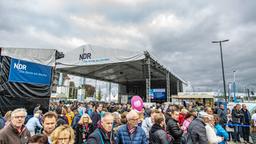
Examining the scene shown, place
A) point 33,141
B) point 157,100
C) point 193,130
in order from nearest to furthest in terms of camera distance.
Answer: point 33,141 → point 193,130 → point 157,100

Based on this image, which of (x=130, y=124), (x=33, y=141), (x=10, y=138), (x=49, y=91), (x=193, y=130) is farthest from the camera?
(x=49, y=91)

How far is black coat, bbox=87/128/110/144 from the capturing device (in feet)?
8.26

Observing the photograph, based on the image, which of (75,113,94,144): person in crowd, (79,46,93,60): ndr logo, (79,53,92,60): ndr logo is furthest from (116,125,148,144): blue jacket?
(79,53,92,60): ndr logo

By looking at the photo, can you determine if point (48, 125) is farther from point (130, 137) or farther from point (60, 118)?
point (60, 118)

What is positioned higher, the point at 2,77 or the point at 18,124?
the point at 2,77

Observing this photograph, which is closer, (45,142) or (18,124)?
(45,142)

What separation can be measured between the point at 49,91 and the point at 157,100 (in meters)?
22.7

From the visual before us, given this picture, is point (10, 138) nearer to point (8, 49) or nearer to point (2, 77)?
point (2, 77)

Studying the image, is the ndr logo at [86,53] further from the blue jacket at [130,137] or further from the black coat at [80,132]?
the blue jacket at [130,137]

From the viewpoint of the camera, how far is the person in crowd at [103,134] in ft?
8.30

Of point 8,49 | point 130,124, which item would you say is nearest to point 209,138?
point 130,124

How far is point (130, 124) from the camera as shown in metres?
3.09

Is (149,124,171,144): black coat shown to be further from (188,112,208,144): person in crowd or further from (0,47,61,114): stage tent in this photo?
(0,47,61,114): stage tent

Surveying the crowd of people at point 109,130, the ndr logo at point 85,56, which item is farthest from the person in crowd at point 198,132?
the ndr logo at point 85,56
